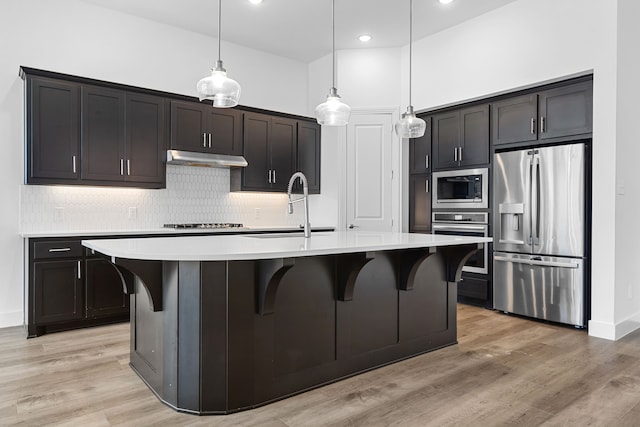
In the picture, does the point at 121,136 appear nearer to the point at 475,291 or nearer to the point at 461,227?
the point at 461,227

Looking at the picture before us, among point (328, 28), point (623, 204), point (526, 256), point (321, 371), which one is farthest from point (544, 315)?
point (328, 28)

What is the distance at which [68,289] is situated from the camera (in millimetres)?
3916

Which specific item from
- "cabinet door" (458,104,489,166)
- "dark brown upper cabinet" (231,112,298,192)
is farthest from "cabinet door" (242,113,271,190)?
"cabinet door" (458,104,489,166)

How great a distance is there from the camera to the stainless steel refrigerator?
4.01 meters

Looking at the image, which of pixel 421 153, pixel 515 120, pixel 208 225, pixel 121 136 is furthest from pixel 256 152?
pixel 515 120

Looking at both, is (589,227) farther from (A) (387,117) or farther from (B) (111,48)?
(B) (111,48)

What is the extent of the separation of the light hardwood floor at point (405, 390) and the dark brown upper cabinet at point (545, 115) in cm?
198

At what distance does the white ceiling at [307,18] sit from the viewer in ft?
14.8

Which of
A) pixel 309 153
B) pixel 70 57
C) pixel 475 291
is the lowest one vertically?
pixel 475 291

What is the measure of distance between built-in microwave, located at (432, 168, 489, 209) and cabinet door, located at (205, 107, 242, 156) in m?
2.50

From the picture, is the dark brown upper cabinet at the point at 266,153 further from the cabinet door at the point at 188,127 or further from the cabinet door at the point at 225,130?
the cabinet door at the point at 188,127

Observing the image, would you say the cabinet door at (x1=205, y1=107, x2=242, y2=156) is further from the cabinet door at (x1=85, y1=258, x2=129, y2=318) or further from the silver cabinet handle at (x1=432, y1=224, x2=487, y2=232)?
the silver cabinet handle at (x1=432, y1=224, x2=487, y2=232)

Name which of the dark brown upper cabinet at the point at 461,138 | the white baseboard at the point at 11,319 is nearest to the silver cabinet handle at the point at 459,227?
the dark brown upper cabinet at the point at 461,138

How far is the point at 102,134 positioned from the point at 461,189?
3.95 m
